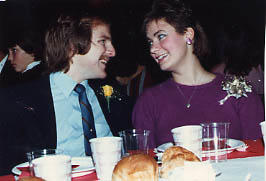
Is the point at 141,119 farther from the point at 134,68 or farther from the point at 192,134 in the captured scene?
the point at 134,68

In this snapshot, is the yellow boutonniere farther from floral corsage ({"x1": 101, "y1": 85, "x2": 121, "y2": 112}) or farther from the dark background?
the dark background

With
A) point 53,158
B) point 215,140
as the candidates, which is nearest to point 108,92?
point 215,140

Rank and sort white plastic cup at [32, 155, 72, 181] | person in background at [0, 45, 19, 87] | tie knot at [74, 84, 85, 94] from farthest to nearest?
person in background at [0, 45, 19, 87], tie knot at [74, 84, 85, 94], white plastic cup at [32, 155, 72, 181]

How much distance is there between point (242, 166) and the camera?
1498mm

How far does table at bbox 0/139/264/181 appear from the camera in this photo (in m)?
1.37

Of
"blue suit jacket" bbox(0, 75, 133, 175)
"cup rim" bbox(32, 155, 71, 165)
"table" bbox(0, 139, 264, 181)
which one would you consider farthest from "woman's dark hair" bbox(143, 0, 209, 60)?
"cup rim" bbox(32, 155, 71, 165)

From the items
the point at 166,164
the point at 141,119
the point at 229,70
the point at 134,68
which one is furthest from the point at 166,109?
the point at 134,68

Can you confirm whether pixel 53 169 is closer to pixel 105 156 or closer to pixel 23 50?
pixel 105 156

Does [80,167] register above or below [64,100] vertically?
below

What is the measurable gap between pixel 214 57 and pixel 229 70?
68 centimetres

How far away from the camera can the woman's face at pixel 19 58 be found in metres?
4.28

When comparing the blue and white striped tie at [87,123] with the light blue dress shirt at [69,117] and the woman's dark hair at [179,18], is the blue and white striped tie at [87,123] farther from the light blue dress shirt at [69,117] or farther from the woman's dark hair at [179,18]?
the woman's dark hair at [179,18]

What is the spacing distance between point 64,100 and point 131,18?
4.68 meters

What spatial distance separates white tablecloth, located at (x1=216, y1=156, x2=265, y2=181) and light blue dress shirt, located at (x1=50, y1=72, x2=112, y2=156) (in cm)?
123
